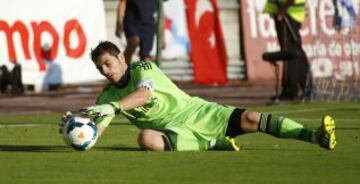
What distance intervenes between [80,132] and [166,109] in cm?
84

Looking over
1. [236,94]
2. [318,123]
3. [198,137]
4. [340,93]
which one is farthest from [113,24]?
[198,137]

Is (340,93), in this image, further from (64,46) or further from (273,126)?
(273,126)

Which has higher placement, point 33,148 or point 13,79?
point 33,148

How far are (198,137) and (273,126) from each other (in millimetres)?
684

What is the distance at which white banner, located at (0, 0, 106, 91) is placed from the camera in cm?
2539

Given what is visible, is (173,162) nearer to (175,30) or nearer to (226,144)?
(226,144)

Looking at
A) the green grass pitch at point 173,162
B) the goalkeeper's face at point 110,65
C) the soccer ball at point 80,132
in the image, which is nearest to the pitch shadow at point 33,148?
the green grass pitch at point 173,162

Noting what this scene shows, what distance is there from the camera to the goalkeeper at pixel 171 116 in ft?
38.8

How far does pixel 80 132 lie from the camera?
11.8 metres

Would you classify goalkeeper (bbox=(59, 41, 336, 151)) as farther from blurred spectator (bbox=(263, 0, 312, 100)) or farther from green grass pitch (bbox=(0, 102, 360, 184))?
blurred spectator (bbox=(263, 0, 312, 100))

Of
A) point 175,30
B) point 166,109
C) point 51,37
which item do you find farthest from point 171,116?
point 175,30

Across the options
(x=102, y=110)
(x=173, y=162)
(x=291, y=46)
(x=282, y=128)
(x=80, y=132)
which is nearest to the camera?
(x=173, y=162)

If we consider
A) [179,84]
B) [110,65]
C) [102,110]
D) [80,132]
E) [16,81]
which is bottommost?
[179,84]

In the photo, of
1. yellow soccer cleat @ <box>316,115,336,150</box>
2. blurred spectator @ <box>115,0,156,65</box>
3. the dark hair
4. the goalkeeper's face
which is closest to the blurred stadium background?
yellow soccer cleat @ <box>316,115,336,150</box>
